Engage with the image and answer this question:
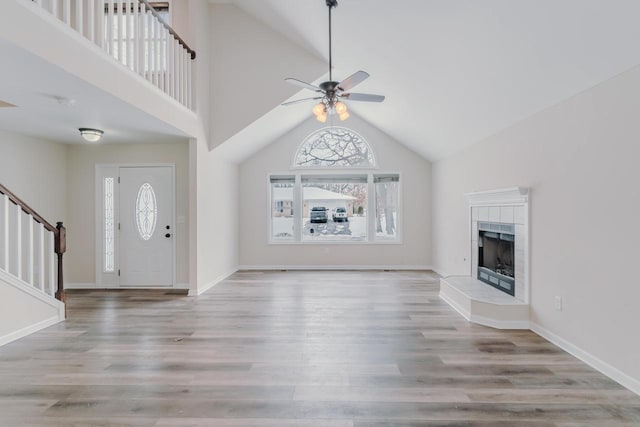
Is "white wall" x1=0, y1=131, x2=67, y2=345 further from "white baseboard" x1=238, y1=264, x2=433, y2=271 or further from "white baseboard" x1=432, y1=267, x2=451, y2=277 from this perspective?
"white baseboard" x1=432, y1=267, x2=451, y2=277

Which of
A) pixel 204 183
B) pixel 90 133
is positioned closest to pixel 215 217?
pixel 204 183

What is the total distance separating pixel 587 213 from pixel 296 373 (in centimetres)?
270

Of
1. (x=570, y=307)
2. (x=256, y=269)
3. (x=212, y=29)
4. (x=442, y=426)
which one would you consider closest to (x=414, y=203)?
(x=256, y=269)

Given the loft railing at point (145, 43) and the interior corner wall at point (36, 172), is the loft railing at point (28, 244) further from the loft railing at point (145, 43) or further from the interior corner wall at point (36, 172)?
the loft railing at point (145, 43)

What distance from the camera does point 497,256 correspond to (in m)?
4.44

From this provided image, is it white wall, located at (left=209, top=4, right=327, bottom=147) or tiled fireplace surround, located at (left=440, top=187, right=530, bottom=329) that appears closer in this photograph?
tiled fireplace surround, located at (left=440, top=187, right=530, bottom=329)

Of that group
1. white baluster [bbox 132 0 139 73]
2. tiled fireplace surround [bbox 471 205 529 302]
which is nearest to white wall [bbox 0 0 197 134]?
white baluster [bbox 132 0 139 73]

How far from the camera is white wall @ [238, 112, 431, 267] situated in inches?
287

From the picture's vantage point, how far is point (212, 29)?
18.0 feet

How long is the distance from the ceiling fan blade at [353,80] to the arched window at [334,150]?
3.93 m

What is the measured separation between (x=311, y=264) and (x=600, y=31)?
606 cm

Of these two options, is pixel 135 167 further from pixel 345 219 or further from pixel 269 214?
pixel 345 219

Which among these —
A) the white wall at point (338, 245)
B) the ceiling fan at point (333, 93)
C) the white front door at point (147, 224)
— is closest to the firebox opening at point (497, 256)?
the ceiling fan at point (333, 93)

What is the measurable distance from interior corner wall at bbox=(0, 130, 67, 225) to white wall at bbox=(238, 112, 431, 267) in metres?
3.15
